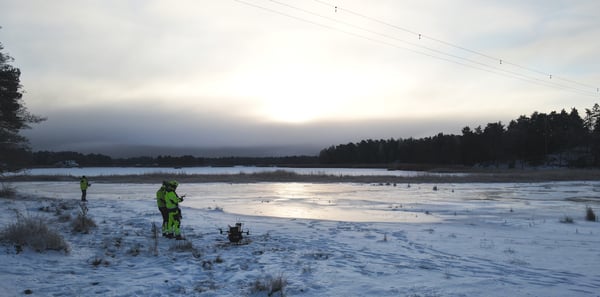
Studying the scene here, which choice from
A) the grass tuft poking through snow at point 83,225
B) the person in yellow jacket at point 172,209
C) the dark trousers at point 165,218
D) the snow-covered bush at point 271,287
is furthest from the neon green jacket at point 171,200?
the snow-covered bush at point 271,287

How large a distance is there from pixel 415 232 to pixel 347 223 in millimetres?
2562

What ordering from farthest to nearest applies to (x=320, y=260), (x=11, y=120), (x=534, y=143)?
(x=534, y=143)
(x=11, y=120)
(x=320, y=260)

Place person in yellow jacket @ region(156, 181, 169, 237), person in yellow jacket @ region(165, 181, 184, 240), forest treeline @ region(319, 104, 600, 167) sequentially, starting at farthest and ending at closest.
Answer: forest treeline @ region(319, 104, 600, 167), person in yellow jacket @ region(156, 181, 169, 237), person in yellow jacket @ region(165, 181, 184, 240)

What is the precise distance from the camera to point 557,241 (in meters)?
10.0

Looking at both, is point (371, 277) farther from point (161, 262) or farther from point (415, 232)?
point (415, 232)

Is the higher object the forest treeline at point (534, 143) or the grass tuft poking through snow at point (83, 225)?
the forest treeline at point (534, 143)

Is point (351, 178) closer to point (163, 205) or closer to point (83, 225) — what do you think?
point (163, 205)

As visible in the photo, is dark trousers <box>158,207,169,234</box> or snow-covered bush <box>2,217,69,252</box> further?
dark trousers <box>158,207,169,234</box>

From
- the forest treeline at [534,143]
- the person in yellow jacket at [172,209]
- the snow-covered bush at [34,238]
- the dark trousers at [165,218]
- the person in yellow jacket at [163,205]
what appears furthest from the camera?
the forest treeline at [534,143]

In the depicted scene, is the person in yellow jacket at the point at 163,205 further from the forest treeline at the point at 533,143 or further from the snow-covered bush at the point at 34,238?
the forest treeline at the point at 533,143

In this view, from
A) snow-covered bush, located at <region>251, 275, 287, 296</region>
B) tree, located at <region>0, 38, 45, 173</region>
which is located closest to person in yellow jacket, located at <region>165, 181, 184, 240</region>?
snow-covered bush, located at <region>251, 275, 287, 296</region>

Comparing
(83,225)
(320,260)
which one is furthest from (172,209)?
(320,260)

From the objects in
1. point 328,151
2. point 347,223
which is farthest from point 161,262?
point 328,151

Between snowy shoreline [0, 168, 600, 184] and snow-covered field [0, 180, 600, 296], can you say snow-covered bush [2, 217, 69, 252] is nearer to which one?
snow-covered field [0, 180, 600, 296]
